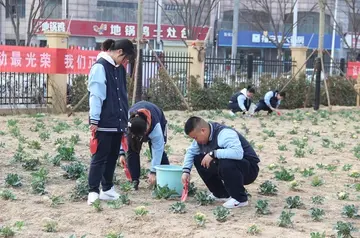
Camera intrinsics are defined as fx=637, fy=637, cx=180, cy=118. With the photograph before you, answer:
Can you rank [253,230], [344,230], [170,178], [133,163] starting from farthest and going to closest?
[133,163]
[170,178]
[253,230]
[344,230]

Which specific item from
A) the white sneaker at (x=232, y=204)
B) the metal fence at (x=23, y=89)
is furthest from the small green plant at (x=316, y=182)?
the metal fence at (x=23, y=89)

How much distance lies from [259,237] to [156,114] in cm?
196

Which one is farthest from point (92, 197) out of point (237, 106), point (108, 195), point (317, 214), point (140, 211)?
point (237, 106)

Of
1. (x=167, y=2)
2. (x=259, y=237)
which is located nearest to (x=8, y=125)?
(x=259, y=237)

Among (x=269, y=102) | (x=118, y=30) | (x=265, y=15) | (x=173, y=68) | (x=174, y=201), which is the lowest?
(x=174, y=201)

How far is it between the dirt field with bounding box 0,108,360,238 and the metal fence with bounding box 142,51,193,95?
18.5 ft

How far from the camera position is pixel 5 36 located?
145ft

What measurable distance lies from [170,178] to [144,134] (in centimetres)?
51

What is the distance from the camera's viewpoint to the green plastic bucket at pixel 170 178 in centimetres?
626

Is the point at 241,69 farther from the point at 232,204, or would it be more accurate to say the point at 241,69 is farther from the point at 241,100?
the point at 232,204

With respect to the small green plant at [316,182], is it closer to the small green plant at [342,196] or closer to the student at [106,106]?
the small green plant at [342,196]

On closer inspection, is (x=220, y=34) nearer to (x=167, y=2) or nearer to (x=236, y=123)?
(x=167, y=2)

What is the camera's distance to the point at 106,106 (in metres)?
5.88

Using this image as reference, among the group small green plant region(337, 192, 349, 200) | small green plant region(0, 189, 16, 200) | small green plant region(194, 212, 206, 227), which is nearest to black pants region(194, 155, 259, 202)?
small green plant region(194, 212, 206, 227)
